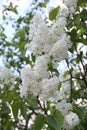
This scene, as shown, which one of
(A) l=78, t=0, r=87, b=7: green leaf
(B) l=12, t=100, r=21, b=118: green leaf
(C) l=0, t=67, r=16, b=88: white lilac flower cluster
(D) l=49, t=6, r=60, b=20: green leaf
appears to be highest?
(A) l=78, t=0, r=87, b=7: green leaf

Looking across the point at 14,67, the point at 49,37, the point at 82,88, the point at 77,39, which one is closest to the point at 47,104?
the point at 49,37

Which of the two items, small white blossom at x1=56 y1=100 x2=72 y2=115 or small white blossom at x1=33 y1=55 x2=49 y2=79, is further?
small white blossom at x1=56 y1=100 x2=72 y2=115

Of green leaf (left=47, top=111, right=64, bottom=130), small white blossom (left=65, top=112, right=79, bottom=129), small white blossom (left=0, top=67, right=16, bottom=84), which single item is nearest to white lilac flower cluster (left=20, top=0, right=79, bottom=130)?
small white blossom (left=65, top=112, right=79, bottom=129)

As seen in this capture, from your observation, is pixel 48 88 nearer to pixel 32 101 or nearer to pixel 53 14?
pixel 32 101

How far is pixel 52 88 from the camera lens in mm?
2156

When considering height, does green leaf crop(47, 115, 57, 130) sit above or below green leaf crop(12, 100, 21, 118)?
below

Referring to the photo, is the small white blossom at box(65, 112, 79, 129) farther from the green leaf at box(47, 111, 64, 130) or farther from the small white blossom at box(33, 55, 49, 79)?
the small white blossom at box(33, 55, 49, 79)

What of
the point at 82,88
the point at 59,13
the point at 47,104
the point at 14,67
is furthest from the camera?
the point at 14,67

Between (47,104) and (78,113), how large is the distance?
205 millimetres

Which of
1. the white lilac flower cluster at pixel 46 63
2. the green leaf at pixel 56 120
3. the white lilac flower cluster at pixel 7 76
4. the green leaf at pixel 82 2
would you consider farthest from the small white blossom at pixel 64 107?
the green leaf at pixel 82 2

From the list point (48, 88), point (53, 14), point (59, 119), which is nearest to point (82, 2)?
point (53, 14)

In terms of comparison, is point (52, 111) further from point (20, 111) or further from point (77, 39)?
point (77, 39)

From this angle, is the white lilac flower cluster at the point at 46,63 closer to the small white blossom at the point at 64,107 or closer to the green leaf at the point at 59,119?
the small white blossom at the point at 64,107

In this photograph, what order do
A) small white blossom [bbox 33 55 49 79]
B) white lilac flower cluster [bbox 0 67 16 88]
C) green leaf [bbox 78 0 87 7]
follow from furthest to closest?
green leaf [bbox 78 0 87 7] → white lilac flower cluster [bbox 0 67 16 88] → small white blossom [bbox 33 55 49 79]
